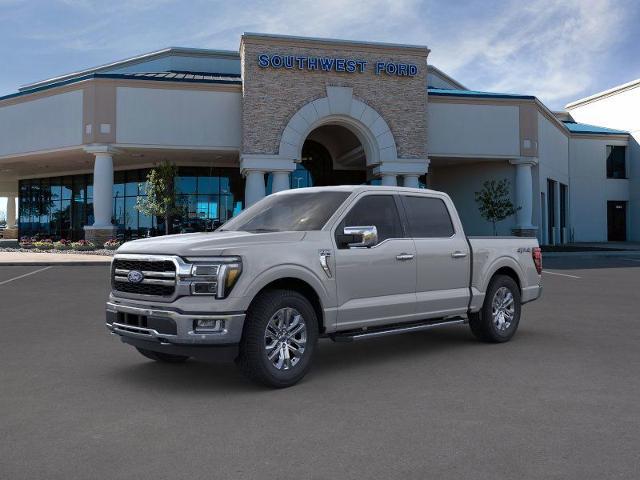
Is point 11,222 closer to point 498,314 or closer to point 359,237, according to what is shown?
point 498,314

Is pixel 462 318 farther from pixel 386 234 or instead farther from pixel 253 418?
pixel 253 418

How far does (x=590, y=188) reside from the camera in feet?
151

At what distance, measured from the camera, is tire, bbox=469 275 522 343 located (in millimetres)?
8211

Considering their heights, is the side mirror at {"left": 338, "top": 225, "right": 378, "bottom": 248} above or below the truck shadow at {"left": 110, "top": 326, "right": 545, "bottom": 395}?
above

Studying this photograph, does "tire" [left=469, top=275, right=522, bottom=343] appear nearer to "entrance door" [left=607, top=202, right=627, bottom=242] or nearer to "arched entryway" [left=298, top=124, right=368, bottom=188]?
"arched entryway" [left=298, top=124, right=368, bottom=188]

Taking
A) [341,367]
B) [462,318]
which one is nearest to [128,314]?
[341,367]

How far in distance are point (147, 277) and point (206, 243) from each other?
73 cm

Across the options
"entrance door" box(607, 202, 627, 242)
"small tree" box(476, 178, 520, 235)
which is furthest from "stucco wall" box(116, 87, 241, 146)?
"entrance door" box(607, 202, 627, 242)

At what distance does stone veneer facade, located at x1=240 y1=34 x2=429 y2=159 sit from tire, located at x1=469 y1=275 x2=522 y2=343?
72.6ft

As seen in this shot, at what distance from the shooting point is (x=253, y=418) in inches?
197

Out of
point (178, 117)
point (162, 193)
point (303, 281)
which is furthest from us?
point (162, 193)

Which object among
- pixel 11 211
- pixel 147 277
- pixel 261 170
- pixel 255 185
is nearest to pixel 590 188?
pixel 261 170

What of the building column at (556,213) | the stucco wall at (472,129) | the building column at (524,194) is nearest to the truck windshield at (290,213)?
the stucco wall at (472,129)

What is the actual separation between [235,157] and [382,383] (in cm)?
2922
